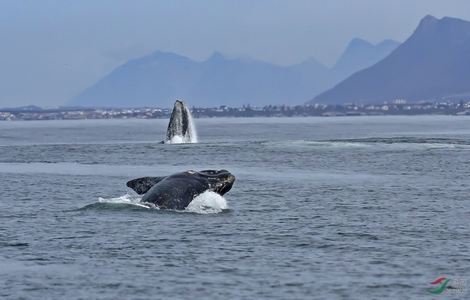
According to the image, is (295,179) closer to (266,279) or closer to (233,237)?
(233,237)

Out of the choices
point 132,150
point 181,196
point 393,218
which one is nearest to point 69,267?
point 181,196

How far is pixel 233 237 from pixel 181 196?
5.08 metres

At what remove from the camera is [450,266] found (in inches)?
846

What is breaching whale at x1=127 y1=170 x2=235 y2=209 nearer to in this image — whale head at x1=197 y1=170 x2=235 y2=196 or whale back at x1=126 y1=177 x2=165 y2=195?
whale head at x1=197 y1=170 x2=235 y2=196

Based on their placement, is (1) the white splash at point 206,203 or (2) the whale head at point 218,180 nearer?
(1) the white splash at point 206,203

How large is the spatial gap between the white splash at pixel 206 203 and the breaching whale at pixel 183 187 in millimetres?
138

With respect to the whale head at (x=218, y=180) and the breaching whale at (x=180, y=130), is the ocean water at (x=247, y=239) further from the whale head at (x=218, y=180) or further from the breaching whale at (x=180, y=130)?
the breaching whale at (x=180, y=130)

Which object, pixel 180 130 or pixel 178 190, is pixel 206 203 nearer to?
pixel 178 190

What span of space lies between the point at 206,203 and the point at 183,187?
0.96m

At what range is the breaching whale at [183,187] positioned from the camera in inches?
1185

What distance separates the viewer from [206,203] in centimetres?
3061

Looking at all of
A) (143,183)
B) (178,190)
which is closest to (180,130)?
(143,183)

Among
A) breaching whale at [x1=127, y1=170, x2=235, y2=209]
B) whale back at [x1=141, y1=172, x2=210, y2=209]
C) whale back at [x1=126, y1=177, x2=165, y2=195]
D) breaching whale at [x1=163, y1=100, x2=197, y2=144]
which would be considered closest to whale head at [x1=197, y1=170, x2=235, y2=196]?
breaching whale at [x1=127, y1=170, x2=235, y2=209]

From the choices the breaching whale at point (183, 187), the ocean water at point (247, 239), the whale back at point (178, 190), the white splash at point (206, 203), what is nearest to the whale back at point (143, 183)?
the breaching whale at point (183, 187)
